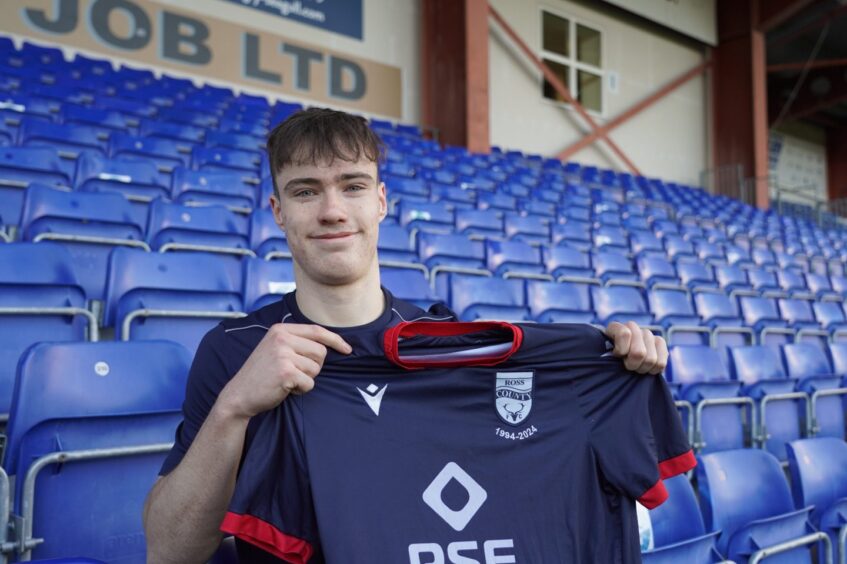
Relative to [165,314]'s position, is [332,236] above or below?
above

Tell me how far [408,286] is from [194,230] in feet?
3.86

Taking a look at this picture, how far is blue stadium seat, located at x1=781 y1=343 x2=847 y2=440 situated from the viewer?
3420 mm

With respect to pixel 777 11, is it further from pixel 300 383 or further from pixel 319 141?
pixel 300 383

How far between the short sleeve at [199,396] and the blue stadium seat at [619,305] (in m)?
3.11

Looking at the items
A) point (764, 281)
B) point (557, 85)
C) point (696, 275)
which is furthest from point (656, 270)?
point (557, 85)

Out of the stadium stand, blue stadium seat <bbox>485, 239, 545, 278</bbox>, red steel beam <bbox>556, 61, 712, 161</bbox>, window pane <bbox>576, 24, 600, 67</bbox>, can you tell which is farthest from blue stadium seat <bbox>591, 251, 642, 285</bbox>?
window pane <bbox>576, 24, 600, 67</bbox>

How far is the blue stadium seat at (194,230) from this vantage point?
3.26 m

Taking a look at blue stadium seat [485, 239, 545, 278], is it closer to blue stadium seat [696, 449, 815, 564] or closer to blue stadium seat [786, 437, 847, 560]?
blue stadium seat [786, 437, 847, 560]

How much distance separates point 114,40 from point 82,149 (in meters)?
3.64

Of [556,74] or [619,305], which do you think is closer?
[619,305]

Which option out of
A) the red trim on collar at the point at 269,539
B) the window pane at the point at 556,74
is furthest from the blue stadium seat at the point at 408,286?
the window pane at the point at 556,74

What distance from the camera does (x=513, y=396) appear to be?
1.19 metres

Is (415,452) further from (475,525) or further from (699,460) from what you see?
(699,460)

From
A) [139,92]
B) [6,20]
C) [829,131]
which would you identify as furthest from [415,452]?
[829,131]
